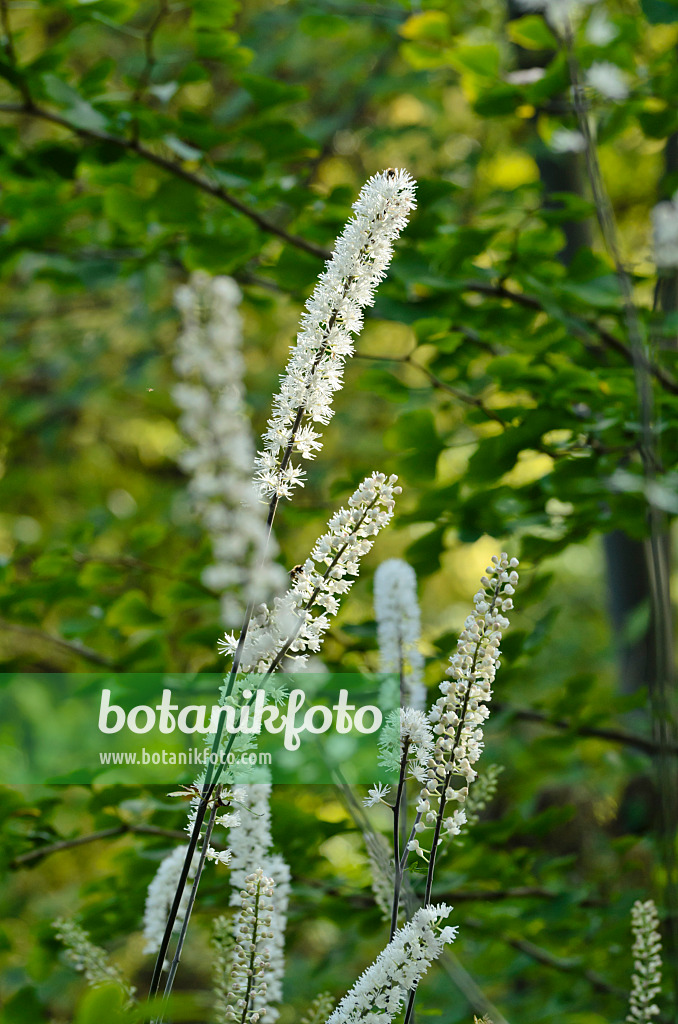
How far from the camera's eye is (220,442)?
0.51 m

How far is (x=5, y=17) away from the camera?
3.99 ft

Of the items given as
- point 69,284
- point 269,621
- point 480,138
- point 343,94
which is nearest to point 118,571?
point 69,284

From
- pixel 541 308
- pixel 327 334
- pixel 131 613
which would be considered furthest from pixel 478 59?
pixel 131 613

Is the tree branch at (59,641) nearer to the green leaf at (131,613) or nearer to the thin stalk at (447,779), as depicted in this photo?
the green leaf at (131,613)

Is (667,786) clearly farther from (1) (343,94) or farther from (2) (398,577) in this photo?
(1) (343,94)

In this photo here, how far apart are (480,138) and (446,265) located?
2450 mm

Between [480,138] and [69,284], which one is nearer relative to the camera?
[69,284]

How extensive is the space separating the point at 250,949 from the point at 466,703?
0.85 ft

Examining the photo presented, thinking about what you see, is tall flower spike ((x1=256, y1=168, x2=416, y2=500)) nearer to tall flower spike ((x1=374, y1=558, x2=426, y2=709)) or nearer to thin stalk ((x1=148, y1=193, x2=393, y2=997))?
thin stalk ((x1=148, y1=193, x2=393, y2=997))

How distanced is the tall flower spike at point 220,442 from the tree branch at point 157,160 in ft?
3.00

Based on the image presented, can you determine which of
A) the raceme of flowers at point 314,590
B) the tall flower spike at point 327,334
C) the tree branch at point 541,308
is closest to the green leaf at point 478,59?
the tree branch at point 541,308

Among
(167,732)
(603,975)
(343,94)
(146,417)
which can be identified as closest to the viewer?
(167,732)

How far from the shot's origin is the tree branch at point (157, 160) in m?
1.32

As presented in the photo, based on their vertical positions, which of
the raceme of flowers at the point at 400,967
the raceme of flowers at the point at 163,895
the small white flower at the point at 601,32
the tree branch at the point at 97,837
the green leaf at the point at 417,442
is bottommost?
the raceme of flowers at the point at 400,967
